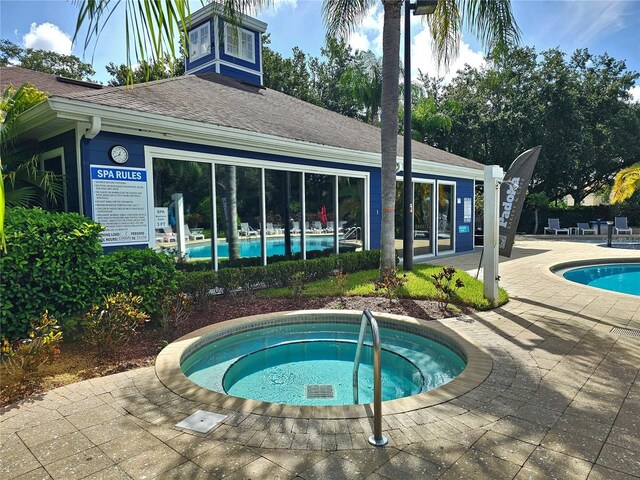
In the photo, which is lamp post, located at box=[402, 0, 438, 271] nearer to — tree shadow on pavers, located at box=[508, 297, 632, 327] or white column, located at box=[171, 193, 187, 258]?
tree shadow on pavers, located at box=[508, 297, 632, 327]

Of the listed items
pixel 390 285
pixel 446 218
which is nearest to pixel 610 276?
pixel 446 218

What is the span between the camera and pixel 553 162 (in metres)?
23.5

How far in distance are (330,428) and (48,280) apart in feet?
12.5

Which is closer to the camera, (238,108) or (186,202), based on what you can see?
(186,202)

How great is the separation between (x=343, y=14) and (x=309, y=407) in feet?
28.8

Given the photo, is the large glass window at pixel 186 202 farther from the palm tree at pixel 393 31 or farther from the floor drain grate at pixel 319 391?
the floor drain grate at pixel 319 391

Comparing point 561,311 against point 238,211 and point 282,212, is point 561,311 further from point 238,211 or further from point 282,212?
point 238,211

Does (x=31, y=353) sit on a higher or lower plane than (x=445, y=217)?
lower

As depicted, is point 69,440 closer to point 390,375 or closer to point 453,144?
point 390,375

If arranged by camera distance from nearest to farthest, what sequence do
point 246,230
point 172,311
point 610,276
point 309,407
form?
1. point 309,407
2. point 172,311
3. point 246,230
4. point 610,276

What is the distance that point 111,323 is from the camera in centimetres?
465

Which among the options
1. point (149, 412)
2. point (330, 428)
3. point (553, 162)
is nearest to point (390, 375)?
point (330, 428)

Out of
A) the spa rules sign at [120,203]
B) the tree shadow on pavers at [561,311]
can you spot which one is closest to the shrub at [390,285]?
the tree shadow on pavers at [561,311]

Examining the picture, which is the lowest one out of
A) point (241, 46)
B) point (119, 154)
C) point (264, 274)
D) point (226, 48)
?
point (264, 274)
